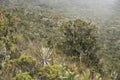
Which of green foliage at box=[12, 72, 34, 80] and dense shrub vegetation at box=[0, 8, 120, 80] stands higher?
green foliage at box=[12, 72, 34, 80]

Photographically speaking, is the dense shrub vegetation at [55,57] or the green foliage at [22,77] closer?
the green foliage at [22,77]

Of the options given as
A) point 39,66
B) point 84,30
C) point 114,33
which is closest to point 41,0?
point 114,33

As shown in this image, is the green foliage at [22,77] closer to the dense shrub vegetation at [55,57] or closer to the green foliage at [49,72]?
the dense shrub vegetation at [55,57]

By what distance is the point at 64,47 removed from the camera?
18.7m

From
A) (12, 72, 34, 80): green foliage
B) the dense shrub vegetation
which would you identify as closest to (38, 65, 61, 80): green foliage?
the dense shrub vegetation

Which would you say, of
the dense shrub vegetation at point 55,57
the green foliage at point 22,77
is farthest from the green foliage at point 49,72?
the green foliage at point 22,77

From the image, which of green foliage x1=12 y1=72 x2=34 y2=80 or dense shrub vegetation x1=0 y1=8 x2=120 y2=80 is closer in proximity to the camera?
green foliage x1=12 y1=72 x2=34 y2=80

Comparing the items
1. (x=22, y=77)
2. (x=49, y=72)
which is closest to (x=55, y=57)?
(x=49, y=72)

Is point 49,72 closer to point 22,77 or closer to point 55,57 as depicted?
point 22,77

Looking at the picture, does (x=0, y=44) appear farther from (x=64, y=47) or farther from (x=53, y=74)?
(x=64, y=47)

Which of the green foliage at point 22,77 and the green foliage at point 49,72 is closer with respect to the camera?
the green foliage at point 22,77

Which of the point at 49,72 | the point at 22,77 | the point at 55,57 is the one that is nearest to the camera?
the point at 22,77

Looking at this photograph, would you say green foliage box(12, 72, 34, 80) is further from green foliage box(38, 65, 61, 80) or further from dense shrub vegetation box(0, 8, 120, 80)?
green foliage box(38, 65, 61, 80)

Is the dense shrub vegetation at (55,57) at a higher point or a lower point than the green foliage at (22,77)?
lower
